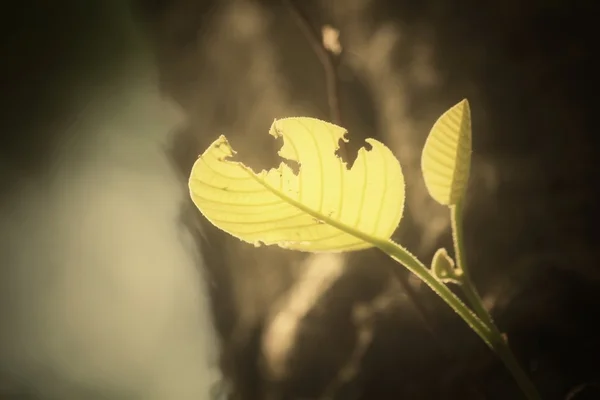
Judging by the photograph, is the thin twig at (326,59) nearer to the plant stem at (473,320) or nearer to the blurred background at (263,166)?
the blurred background at (263,166)

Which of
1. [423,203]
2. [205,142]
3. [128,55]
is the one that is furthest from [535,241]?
[128,55]

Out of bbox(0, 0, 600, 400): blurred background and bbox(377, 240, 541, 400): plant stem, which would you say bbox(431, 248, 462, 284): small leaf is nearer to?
bbox(377, 240, 541, 400): plant stem

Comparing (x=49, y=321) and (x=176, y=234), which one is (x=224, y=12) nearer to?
(x=176, y=234)

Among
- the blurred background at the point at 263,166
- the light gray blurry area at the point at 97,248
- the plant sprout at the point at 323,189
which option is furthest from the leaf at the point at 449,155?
the light gray blurry area at the point at 97,248

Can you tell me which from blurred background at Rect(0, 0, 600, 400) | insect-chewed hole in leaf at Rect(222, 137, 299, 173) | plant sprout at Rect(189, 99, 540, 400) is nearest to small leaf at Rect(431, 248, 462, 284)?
plant sprout at Rect(189, 99, 540, 400)

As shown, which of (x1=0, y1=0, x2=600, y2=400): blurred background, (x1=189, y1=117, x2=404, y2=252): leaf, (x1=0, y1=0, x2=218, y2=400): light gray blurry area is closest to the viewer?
(x1=189, y1=117, x2=404, y2=252): leaf

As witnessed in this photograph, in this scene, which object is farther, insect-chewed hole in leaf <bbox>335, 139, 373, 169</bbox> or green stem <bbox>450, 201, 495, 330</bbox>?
insect-chewed hole in leaf <bbox>335, 139, 373, 169</bbox>

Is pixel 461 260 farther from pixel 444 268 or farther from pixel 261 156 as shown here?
pixel 261 156
